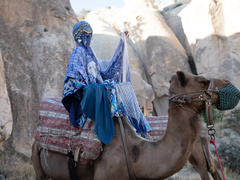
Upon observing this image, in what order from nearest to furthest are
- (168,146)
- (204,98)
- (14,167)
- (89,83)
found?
(204,98) → (168,146) → (89,83) → (14,167)

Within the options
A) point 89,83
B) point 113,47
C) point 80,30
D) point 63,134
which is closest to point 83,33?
point 80,30

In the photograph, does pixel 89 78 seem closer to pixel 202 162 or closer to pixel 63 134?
pixel 63 134

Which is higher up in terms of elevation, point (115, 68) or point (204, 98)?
point (115, 68)

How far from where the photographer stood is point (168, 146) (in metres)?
Answer: 2.68

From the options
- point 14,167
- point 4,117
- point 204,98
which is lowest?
point 14,167

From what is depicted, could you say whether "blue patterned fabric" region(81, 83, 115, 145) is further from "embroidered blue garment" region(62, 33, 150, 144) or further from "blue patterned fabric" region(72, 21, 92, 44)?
"blue patterned fabric" region(72, 21, 92, 44)

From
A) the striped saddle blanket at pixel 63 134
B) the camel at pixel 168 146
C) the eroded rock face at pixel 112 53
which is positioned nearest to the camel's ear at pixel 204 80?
the camel at pixel 168 146

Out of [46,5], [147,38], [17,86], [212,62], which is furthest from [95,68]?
[147,38]

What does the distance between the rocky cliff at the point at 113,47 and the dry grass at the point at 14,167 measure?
0.31 m

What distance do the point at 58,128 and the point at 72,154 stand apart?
444 mm

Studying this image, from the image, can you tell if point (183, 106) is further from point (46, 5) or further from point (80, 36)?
point (46, 5)

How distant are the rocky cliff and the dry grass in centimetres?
31

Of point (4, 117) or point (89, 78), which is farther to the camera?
point (4, 117)

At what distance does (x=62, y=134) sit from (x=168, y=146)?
1370 millimetres
